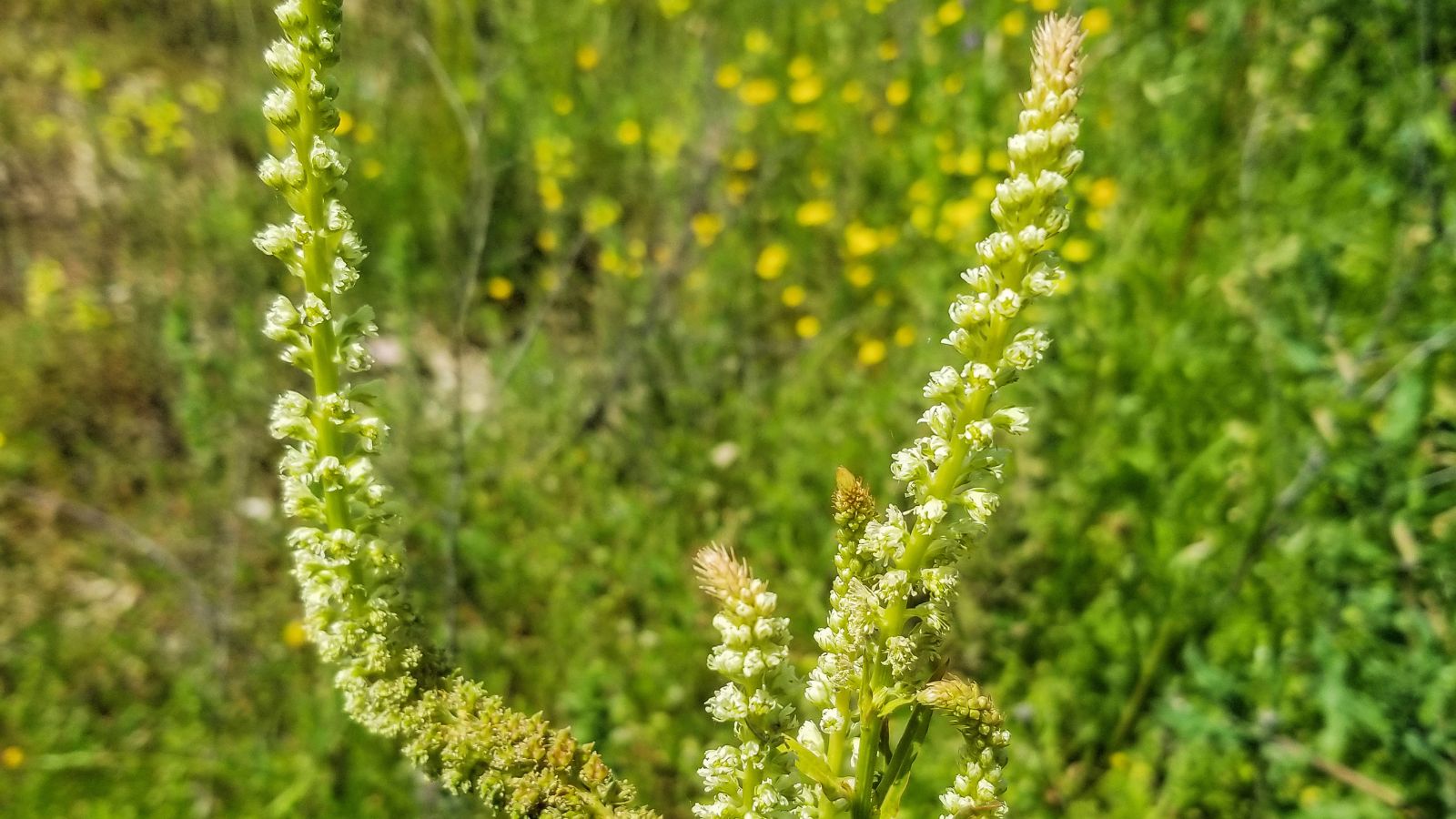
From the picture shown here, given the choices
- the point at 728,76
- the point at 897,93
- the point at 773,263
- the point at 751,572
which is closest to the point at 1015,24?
the point at 897,93

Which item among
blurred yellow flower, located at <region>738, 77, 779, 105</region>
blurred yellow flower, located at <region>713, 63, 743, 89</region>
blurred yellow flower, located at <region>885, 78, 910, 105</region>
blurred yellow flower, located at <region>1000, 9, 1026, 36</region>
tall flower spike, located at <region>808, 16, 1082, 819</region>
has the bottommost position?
tall flower spike, located at <region>808, 16, 1082, 819</region>

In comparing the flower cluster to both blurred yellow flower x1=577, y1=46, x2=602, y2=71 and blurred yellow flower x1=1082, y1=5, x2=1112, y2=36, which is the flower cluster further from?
blurred yellow flower x1=577, y1=46, x2=602, y2=71

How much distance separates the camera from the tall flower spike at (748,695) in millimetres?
816

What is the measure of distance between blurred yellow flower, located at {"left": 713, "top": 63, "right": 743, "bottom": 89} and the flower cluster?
183 inches

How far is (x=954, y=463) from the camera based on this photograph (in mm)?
848

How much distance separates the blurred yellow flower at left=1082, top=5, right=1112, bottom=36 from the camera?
4492 millimetres

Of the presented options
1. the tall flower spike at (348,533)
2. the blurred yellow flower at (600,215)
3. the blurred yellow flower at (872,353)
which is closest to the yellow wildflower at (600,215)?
the blurred yellow flower at (600,215)

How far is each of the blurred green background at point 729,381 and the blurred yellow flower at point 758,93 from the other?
0.06ft

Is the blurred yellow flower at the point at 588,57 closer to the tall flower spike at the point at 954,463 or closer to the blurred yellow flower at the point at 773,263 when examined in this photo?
the blurred yellow flower at the point at 773,263

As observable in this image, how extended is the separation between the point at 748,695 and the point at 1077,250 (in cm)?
349

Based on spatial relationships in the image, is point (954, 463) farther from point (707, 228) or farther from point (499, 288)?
point (499, 288)

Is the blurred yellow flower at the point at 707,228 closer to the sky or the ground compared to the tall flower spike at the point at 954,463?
closer to the sky

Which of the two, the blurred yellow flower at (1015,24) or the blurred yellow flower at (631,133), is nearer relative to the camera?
the blurred yellow flower at (1015,24)

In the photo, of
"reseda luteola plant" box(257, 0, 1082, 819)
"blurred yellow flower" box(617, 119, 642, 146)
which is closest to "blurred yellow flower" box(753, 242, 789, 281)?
"blurred yellow flower" box(617, 119, 642, 146)
